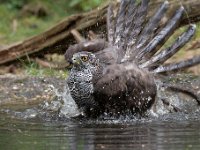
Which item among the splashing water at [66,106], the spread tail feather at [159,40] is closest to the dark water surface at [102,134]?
the splashing water at [66,106]

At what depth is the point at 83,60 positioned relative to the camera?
23.5 ft

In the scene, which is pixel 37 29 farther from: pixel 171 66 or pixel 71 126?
pixel 71 126

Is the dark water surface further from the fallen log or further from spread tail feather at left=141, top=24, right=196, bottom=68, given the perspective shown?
the fallen log

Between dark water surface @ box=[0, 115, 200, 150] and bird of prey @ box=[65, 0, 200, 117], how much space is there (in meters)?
0.22

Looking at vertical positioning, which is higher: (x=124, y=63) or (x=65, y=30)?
(x=65, y=30)

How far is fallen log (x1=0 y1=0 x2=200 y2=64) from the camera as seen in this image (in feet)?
30.8

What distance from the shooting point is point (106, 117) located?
7.26 metres

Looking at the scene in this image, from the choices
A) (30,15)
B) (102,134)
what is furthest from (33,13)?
(102,134)

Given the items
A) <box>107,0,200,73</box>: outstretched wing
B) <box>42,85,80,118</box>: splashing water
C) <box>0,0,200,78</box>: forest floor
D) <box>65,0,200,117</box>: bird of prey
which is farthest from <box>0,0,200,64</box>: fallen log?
<box>0,0,200,78</box>: forest floor

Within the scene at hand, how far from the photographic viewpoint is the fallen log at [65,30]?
9398 mm

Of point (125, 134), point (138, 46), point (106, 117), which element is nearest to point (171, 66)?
point (138, 46)

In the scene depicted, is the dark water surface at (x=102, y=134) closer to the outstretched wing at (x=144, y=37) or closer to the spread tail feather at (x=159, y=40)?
the outstretched wing at (x=144, y=37)

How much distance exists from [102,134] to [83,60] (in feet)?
Result: 3.68

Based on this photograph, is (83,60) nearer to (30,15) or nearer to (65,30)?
(65,30)
